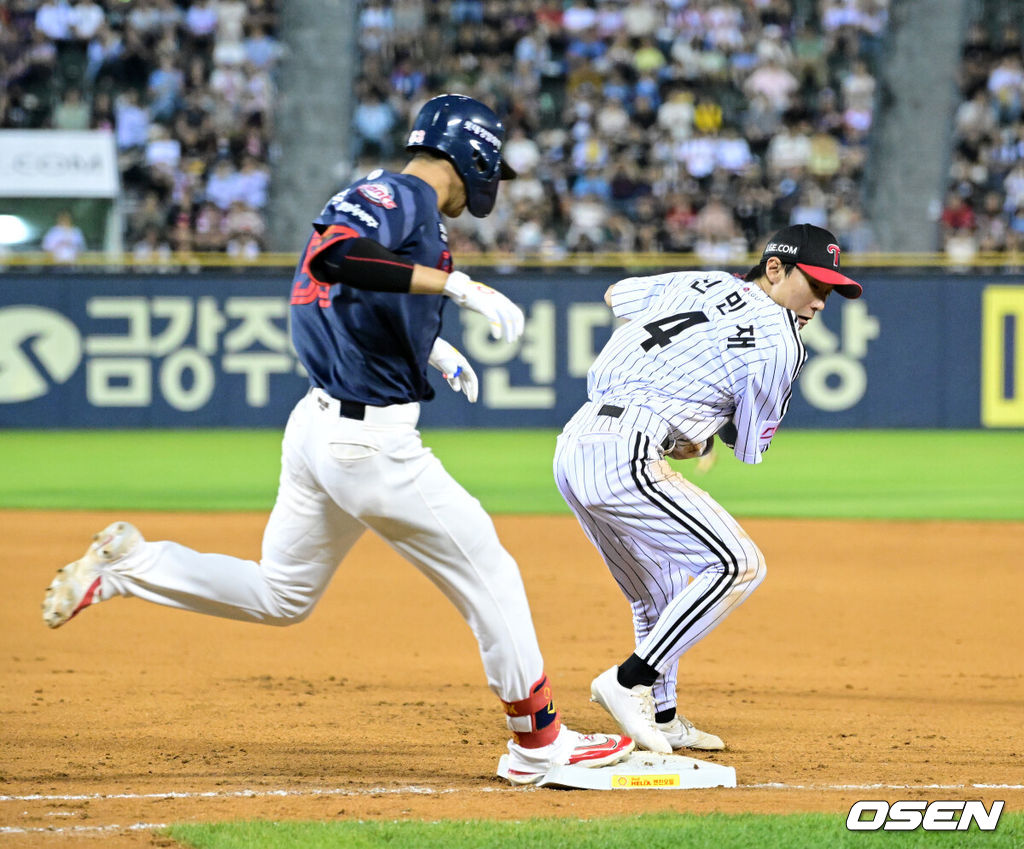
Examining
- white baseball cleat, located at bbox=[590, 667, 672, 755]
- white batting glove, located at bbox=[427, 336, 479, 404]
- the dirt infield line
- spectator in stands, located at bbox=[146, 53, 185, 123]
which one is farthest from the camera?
spectator in stands, located at bbox=[146, 53, 185, 123]

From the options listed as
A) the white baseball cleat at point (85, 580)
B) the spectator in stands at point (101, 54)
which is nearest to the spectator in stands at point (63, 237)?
the spectator in stands at point (101, 54)

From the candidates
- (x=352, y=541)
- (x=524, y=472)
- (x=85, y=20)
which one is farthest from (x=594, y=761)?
(x=85, y=20)

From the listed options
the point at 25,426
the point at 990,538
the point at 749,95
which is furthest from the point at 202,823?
the point at 749,95

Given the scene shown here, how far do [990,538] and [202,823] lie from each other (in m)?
8.15

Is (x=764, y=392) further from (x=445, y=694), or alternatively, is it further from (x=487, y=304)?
(x=445, y=694)

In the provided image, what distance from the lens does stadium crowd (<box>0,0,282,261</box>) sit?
20.7 m

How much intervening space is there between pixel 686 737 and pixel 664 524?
0.91 meters

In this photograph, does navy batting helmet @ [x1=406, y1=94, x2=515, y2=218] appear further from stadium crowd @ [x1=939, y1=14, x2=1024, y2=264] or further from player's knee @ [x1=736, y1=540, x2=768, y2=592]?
stadium crowd @ [x1=939, y1=14, x2=1024, y2=264]

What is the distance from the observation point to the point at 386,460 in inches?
176

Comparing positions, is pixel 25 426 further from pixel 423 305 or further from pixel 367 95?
pixel 423 305

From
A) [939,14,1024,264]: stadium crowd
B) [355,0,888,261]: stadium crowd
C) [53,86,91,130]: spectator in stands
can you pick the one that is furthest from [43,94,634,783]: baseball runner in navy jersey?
[53,86,91,130]: spectator in stands

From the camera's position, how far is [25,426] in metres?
18.4

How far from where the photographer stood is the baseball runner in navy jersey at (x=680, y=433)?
5.09m

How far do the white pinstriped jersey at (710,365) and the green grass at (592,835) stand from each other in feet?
4.26
